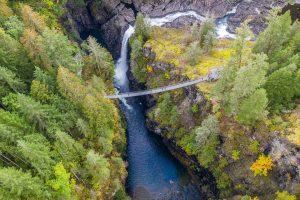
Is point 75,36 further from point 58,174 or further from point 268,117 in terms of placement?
point 268,117

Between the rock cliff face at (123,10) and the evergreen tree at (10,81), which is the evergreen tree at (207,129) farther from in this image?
the rock cliff face at (123,10)

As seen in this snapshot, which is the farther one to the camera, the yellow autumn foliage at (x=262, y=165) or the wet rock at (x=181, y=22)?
the wet rock at (x=181, y=22)

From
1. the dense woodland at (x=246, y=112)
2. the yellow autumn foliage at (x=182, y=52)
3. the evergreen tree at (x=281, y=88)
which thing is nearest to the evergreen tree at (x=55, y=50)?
the dense woodland at (x=246, y=112)

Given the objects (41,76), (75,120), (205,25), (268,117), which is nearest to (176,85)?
(205,25)

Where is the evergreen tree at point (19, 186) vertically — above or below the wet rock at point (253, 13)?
below

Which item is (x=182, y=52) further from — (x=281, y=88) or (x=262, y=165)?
(x=262, y=165)

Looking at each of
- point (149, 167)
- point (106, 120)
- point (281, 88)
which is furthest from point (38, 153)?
point (281, 88)
